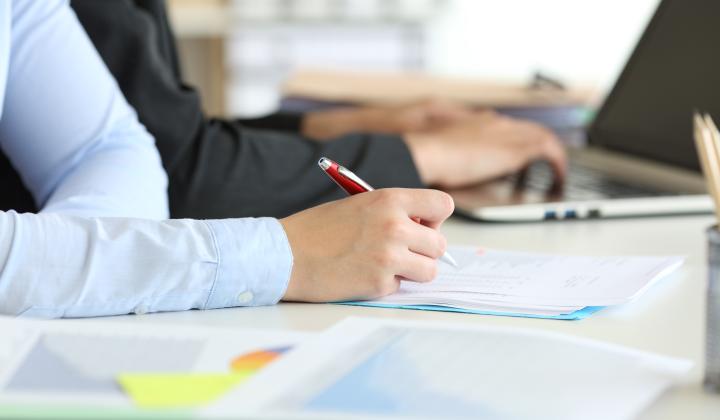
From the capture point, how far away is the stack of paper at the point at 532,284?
2.81 feet

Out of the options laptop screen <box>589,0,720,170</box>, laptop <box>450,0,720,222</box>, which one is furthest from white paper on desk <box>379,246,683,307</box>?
laptop screen <box>589,0,720,170</box>

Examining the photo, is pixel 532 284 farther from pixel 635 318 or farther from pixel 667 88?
pixel 667 88

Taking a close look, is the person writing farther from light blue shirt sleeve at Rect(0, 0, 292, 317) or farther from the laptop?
the laptop

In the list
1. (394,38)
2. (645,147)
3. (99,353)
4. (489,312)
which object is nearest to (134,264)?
(99,353)

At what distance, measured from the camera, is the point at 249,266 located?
2.78 ft

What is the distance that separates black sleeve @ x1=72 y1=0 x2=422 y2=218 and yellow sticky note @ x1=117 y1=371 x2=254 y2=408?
637 millimetres

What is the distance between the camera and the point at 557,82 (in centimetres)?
208

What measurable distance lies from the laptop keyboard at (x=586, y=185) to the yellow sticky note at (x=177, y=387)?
81cm

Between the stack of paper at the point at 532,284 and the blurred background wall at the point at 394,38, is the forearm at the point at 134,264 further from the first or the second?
the blurred background wall at the point at 394,38

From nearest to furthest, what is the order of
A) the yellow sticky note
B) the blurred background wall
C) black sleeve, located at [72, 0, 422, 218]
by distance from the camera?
the yellow sticky note
black sleeve, located at [72, 0, 422, 218]
the blurred background wall

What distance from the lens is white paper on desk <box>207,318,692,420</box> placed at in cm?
59

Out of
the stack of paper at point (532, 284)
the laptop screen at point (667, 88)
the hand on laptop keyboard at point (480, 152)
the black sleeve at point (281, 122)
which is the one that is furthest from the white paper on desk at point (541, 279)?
the black sleeve at point (281, 122)

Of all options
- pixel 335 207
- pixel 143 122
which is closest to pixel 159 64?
pixel 143 122

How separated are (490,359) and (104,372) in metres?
0.23
